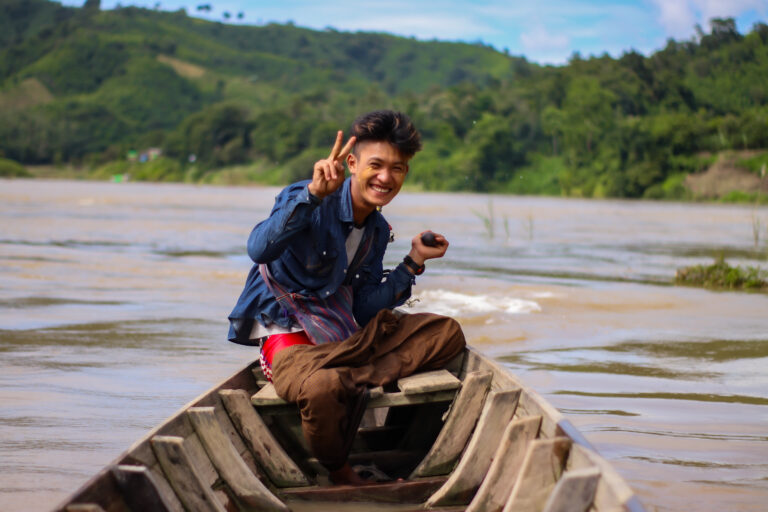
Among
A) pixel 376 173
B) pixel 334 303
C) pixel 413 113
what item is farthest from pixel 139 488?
pixel 413 113

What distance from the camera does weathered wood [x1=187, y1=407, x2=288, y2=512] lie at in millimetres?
2732

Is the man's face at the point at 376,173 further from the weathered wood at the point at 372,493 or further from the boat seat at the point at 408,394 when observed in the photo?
the weathered wood at the point at 372,493

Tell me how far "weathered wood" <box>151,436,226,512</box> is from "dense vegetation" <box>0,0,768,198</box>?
33.9ft

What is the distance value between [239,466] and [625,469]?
1.91m

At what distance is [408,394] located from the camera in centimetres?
308

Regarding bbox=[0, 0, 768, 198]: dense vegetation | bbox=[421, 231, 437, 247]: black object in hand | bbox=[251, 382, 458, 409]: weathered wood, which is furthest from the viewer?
bbox=[0, 0, 768, 198]: dense vegetation

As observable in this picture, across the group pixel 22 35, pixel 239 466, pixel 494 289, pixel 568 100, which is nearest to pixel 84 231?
pixel 494 289

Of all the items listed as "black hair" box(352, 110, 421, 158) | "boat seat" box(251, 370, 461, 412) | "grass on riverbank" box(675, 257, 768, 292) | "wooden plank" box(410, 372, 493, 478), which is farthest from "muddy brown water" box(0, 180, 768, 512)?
"black hair" box(352, 110, 421, 158)

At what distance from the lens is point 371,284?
3615 mm

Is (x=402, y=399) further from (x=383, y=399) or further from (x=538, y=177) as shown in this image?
(x=538, y=177)

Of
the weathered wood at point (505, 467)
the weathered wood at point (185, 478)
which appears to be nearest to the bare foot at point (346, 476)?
the weathered wood at point (505, 467)

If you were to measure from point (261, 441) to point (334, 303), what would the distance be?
0.62m

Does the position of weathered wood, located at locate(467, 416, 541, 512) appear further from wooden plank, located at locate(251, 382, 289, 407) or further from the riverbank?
Answer: the riverbank

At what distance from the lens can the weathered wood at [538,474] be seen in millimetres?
2371
